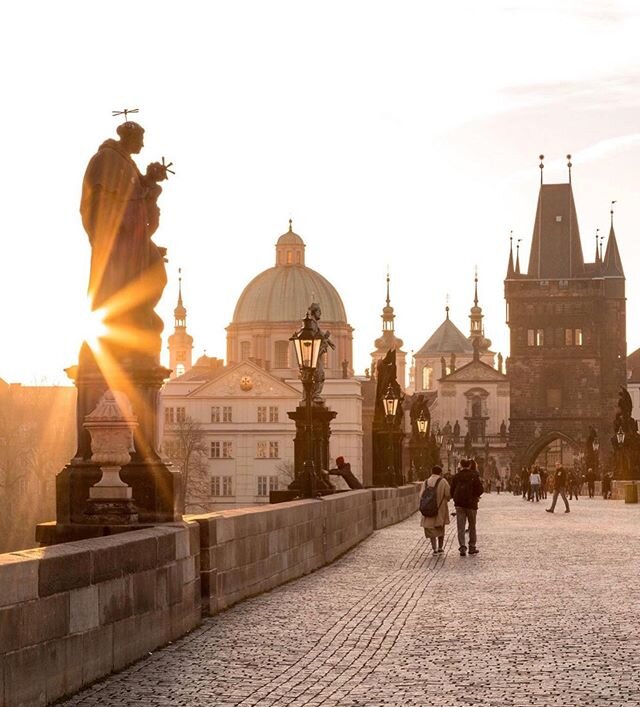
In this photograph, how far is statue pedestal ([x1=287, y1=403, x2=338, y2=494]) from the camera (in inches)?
927

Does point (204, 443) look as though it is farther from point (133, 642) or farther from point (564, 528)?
point (133, 642)

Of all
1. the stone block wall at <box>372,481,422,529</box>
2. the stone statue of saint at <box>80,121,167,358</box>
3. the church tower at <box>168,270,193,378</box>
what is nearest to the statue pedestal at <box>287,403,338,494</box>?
the stone block wall at <box>372,481,422,529</box>

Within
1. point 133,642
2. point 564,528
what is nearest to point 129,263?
point 133,642

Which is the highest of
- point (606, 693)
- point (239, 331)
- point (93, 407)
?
point (239, 331)

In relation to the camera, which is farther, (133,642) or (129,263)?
(129,263)

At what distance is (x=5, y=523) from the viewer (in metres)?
66.8

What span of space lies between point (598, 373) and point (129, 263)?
13375 centimetres

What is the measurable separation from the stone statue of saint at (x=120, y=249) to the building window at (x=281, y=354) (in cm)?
13358

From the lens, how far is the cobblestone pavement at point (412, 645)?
31.3 ft

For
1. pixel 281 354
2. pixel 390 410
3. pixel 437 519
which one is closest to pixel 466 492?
pixel 437 519

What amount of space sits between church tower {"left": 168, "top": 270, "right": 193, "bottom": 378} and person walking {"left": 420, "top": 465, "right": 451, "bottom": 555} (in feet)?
507

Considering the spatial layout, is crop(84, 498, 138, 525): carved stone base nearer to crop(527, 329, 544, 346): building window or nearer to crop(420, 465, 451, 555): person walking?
crop(420, 465, 451, 555): person walking

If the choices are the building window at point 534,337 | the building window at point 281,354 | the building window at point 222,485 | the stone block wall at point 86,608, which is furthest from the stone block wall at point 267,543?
the building window at point 281,354

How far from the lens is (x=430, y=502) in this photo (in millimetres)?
25031
